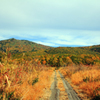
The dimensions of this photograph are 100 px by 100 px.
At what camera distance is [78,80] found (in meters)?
7.89

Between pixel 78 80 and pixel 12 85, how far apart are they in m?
6.30

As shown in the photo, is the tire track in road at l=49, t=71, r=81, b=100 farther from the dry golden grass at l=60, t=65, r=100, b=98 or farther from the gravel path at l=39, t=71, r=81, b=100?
the dry golden grass at l=60, t=65, r=100, b=98

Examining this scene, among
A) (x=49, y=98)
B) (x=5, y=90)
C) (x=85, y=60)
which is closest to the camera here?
(x=5, y=90)

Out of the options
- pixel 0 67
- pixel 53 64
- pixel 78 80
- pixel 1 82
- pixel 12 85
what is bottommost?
pixel 53 64

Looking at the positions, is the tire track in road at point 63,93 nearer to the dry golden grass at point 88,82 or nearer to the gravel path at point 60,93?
the gravel path at point 60,93

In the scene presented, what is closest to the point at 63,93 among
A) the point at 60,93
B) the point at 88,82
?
the point at 60,93

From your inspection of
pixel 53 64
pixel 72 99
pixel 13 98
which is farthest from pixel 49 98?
pixel 53 64

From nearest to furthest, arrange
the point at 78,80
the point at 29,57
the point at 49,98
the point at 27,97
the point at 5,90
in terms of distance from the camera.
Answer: the point at 5,90 < the point at 27,97 < the point at 49,98 < the point at 78,80 < the point at 29,57

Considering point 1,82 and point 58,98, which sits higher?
point 1,82

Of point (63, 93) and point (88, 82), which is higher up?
point (88, 82)

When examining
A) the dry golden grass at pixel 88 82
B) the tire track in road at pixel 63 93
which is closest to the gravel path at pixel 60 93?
the tire track in road at pixel 63 93

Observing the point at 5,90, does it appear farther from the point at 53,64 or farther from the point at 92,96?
the point at 53,64

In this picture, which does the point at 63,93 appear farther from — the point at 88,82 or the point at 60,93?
the point at 88,82

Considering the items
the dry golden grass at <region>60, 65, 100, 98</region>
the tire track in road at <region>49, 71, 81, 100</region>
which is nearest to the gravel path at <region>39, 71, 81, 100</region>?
the tire track in road at <region>49, 71, 81, 100</region>
